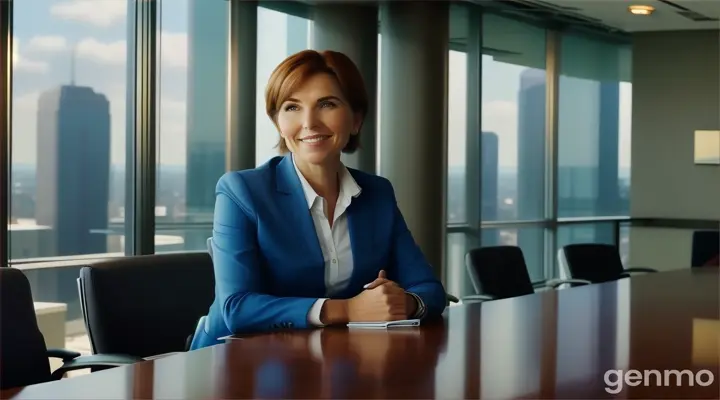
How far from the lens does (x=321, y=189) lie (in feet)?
8.53

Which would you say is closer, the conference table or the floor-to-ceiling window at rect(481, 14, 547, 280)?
the conference table

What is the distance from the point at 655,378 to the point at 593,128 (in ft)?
28.2

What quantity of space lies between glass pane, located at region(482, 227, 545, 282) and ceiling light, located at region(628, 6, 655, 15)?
7.32 feet

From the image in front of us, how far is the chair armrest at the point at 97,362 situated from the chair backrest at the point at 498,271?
78.4 inches

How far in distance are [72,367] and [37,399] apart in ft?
3.85

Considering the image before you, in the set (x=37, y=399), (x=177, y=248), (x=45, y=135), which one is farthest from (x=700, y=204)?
(x=37, y=399)

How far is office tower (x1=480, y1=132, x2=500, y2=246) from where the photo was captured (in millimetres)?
8891

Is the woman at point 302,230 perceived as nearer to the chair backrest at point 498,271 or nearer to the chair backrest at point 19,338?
the chair backrest at point 19,338

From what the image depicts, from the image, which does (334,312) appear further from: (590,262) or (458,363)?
(590,262)

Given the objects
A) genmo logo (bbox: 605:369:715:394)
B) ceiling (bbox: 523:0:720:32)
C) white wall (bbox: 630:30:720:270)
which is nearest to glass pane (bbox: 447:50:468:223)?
ceiling (bbox: 523:0:720:32)

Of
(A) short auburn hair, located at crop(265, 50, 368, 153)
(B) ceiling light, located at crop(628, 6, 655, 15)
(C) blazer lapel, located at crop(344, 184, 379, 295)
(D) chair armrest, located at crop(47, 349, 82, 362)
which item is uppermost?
(B) ceiling light, located at crop(628, 6, 655, 15)

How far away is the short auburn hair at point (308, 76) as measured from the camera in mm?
2477

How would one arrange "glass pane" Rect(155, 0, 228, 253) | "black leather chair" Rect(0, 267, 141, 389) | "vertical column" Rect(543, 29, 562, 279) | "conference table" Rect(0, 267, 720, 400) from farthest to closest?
"vertical column" Rect(543, 29, 562, 279)
"glass pane" Rect(155, 0, 228, 253)
"black leather chair" Rect(0, 267, 141, 389)
"conference table" Rect(0, 267, 720, 400)

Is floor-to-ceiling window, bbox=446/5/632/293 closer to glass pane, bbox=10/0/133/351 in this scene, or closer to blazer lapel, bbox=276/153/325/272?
glass pane, bbox=10/0/133/351
